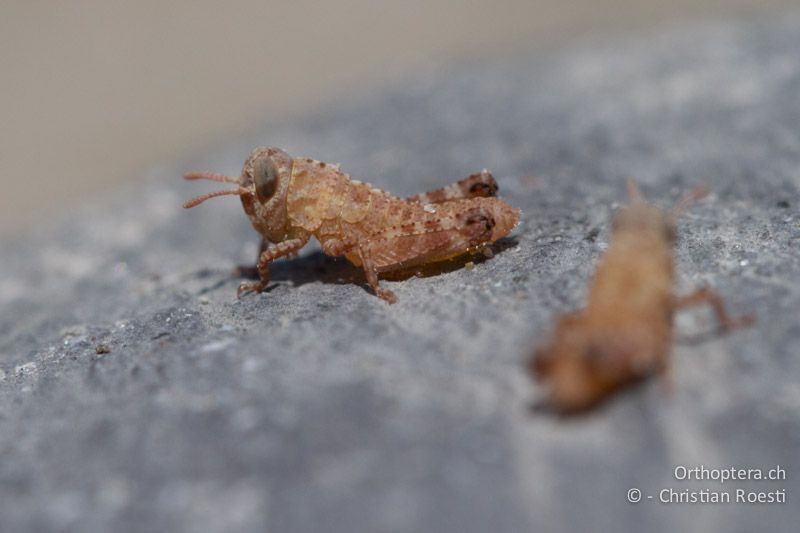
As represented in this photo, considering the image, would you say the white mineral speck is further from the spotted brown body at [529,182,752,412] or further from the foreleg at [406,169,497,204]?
the spotted brown body at [529,182,752,412]

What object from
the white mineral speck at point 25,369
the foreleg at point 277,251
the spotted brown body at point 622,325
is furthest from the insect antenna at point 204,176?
the spotted brown body at point 622,325

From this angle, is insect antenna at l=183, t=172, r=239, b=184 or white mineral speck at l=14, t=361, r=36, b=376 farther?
insect antenna at l=183, t=172, r=239, b=184

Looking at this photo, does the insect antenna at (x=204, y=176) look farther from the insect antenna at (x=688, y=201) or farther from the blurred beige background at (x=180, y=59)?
the blurred beige background at (x=180, y=59)

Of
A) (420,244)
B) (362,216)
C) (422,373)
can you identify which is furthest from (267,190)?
(422,373)

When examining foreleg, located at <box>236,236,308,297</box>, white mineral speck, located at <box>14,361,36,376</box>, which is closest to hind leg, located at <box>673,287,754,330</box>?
foreleg, located at <box>236,236,308,297</box>

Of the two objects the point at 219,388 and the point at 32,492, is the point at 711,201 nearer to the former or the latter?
the point at 219,388

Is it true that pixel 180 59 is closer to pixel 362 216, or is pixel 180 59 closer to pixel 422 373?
pixel 362 216
